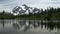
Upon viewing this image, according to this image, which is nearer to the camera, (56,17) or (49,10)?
(56,17)

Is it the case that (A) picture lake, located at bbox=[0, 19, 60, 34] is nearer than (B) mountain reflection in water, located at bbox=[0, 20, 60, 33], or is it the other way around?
(A) picture lake, located at bbox=[0, 19, 60, 34]

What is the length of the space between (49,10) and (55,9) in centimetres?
569

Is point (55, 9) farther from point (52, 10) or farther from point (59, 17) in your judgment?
point (59, 17)

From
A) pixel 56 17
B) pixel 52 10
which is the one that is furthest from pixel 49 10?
pixel 56 17

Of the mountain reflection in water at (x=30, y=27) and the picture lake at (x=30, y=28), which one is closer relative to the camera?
the picture lake at (x=30, y=28)

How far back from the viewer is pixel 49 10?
136000 millimetres

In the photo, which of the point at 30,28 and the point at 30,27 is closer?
the point at 30,28

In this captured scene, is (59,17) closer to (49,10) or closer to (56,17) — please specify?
(56,17)

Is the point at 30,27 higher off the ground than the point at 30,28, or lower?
lower

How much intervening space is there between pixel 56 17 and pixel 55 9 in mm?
30640

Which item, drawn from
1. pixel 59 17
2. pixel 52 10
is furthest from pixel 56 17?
pixel 52 10

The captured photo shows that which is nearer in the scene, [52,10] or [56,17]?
[56,17]

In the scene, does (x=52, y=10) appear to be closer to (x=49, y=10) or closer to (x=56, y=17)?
(x=49, y=10)

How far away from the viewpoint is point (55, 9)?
135 metres
